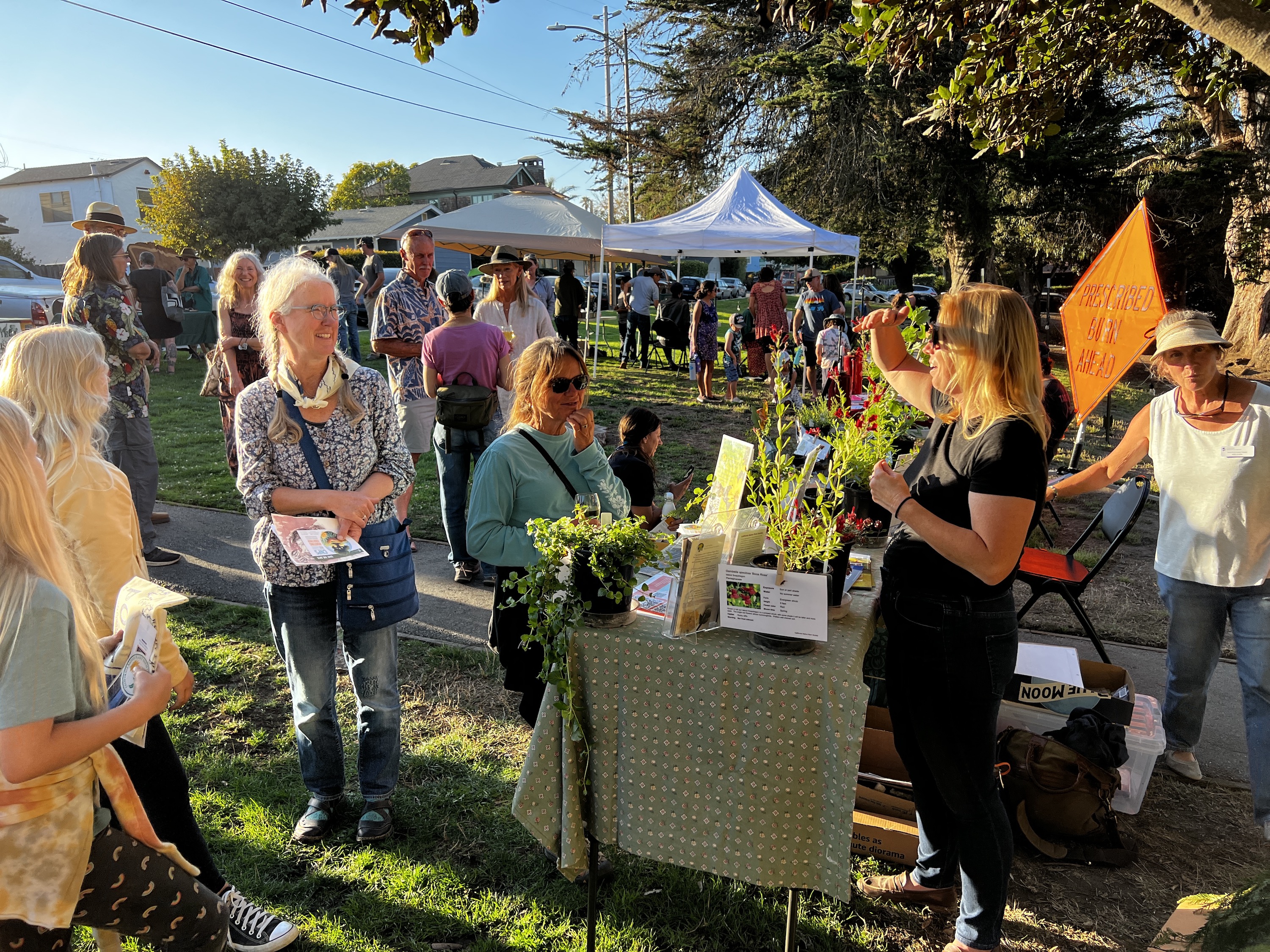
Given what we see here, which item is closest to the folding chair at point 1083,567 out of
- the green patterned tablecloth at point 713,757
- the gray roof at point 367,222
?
the green patterned tablecloth at point 713,757

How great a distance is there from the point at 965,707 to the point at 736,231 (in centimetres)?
1065

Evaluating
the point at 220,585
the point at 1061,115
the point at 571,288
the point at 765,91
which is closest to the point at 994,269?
the point at 765,91

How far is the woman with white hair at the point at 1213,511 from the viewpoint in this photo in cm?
281

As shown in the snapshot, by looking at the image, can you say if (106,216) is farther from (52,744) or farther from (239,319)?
(52,744)

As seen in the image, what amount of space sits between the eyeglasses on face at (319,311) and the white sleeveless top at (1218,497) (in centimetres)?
310

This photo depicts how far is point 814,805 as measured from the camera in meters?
2.05

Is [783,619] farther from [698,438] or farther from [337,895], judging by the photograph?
[698,438]

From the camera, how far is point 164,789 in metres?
2.21

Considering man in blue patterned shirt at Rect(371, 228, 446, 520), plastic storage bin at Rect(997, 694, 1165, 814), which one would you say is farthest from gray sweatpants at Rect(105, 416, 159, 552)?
plastic storage bin at Rect(997, 694, 1165, 814)

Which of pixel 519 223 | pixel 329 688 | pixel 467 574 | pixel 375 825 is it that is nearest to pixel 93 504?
pixel 329 688

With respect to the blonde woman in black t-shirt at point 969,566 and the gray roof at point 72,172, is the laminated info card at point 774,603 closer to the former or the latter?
the blonde woman in black t-shirt at point 969,566

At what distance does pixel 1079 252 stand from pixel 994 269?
3.40 meters

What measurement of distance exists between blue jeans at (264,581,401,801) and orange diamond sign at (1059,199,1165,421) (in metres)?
4.33

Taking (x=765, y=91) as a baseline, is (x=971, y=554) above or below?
below
